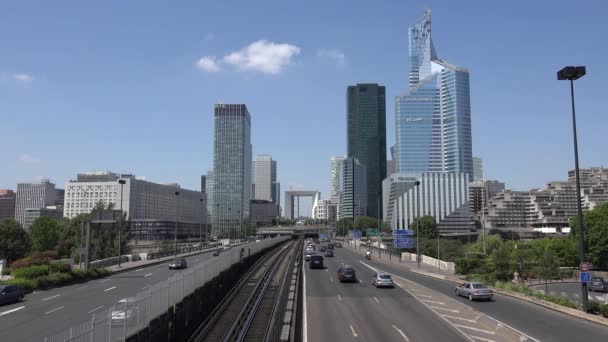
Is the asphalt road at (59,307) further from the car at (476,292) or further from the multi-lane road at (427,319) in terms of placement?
the car at (476,292)

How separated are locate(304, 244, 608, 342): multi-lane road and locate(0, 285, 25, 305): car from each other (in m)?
19.5

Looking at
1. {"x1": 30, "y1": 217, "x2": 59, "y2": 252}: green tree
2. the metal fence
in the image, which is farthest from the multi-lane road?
{"x1": 30, "y1": 217, "x2": 59, "y2": 252}: green tree

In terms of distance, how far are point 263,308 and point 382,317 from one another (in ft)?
26.8

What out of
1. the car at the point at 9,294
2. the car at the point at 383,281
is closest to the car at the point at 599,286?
the car at the point at 383,281

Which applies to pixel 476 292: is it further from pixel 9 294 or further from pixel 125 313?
pixel 9 294

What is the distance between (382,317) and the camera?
2734 centimetres

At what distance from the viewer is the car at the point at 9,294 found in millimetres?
32500

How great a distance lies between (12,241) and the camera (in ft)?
301

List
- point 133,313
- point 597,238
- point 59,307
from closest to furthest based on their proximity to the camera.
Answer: point 133,313 → point 59,307 → point 597,238

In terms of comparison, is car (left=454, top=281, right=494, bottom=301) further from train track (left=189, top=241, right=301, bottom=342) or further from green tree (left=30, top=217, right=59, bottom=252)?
green tree (left=30, top=217, right=59, bottom=252)

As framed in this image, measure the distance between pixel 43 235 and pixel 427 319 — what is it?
97792 mm

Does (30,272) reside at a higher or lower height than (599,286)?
higher

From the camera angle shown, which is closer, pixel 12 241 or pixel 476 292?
pixel 476 292

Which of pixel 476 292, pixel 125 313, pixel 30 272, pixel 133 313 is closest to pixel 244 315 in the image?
pixel 133 313
